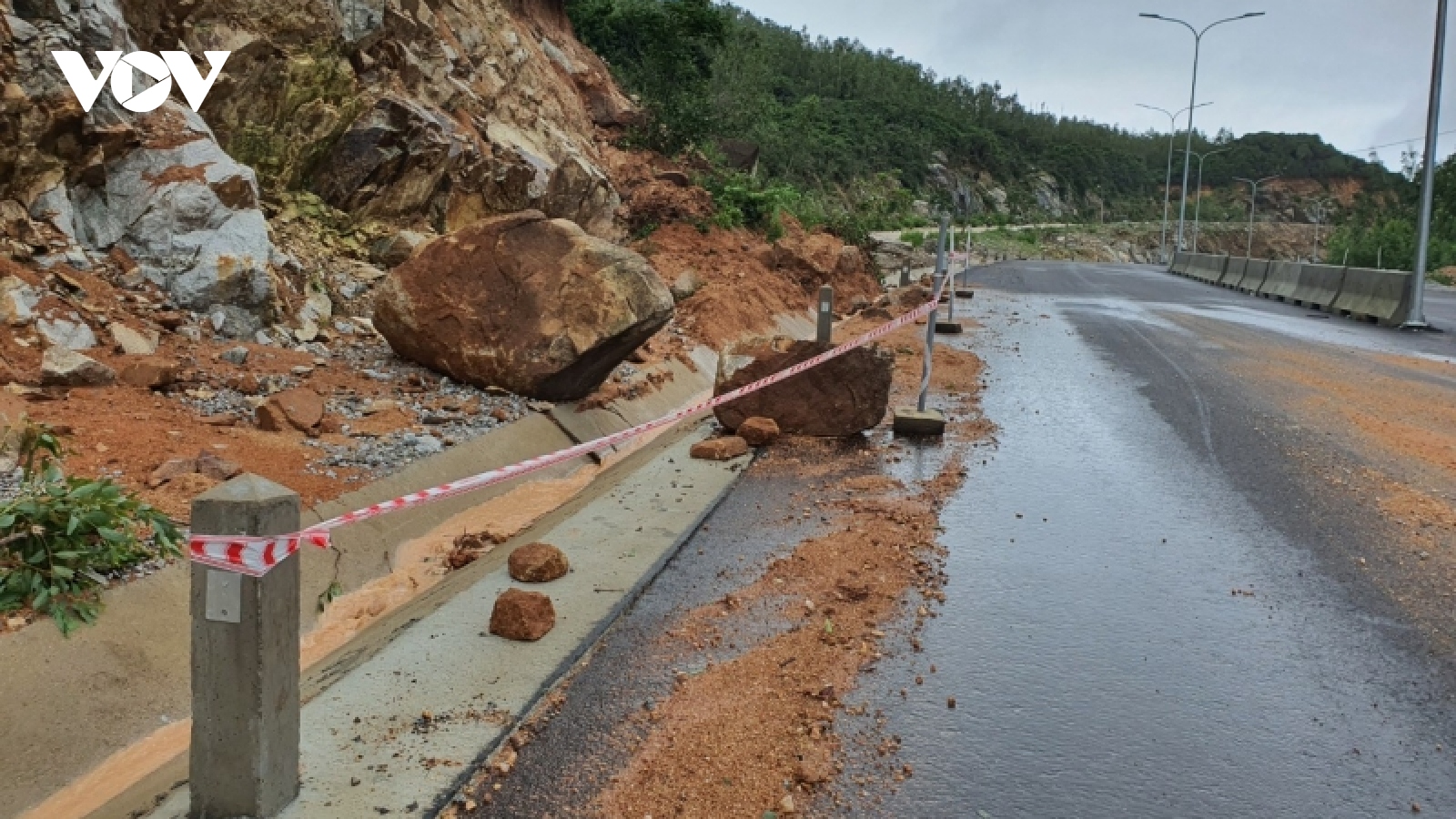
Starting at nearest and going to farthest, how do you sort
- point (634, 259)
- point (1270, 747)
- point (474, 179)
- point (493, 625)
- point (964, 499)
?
1. point (1270, 747)
2. point (493, 625)
3. point (964, 499)
4. point (634, 259)
5. point (474, 179)

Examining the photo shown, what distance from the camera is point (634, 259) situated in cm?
961

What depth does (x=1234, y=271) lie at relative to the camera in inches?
1282

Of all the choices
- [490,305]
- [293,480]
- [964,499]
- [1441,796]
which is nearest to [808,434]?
[964,499]

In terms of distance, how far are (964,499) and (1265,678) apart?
9.37 ft

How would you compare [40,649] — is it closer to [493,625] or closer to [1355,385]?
[493,625]

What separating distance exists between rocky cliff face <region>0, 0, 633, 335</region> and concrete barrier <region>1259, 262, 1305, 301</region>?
1796cm

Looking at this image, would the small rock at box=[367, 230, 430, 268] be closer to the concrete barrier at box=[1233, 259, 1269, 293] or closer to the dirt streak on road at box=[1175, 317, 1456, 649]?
the dirt streak on road at box=[1175, 317, 1456, 649]

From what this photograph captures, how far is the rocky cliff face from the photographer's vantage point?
9000mm

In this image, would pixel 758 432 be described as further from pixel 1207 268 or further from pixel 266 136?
pixel 1207 268

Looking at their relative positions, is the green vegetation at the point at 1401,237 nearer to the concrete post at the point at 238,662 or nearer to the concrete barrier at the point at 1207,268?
the concrete barrier at the point at 1207,268

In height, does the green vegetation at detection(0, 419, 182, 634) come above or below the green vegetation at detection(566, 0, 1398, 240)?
below

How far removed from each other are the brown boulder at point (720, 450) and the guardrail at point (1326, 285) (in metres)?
17.2

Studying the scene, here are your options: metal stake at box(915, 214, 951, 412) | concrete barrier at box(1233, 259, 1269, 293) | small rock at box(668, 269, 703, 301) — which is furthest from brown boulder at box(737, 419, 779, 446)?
concrete barrier at box(1233, 259, 1269, 293)

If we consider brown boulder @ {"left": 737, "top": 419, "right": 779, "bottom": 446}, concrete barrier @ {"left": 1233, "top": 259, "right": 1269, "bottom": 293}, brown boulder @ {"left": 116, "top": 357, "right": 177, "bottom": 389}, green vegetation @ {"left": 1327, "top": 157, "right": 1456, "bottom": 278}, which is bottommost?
brown boulder @ {"left": 737, "top": 419, "right": 779, "bottom": 446}
